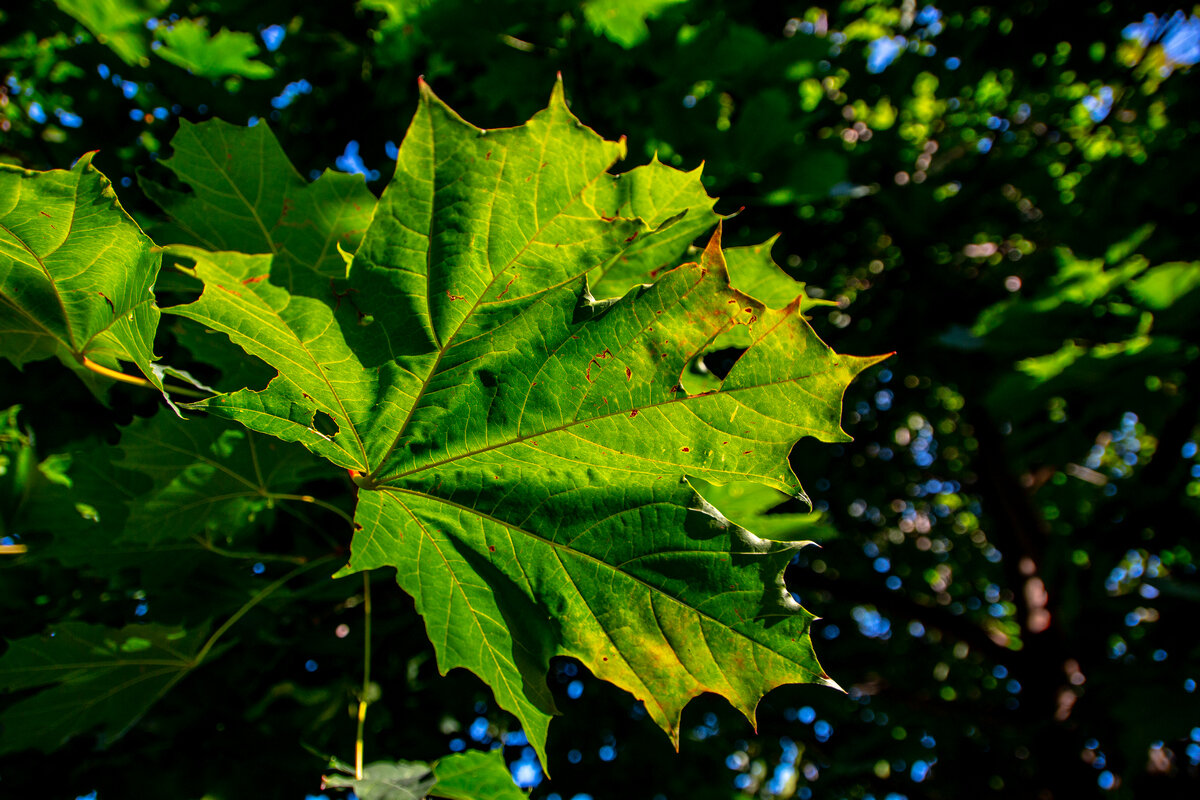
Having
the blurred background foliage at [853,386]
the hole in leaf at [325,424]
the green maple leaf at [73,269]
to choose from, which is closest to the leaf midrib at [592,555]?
the hole in leaf at [325,424]

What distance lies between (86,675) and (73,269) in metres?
0.86

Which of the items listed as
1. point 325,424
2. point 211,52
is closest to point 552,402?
point 325,424

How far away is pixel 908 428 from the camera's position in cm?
407

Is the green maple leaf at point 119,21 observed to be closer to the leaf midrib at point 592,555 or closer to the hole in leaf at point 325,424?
the hole in leaf at point 325,424

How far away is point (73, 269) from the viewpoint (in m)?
0.73

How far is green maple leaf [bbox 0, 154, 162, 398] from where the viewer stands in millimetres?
660

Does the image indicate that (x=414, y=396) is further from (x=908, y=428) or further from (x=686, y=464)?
(x=908, y=428)

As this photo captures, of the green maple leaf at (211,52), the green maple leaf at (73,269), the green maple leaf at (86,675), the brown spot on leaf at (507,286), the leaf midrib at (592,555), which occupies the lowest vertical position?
the leaf midrib at (592,555)

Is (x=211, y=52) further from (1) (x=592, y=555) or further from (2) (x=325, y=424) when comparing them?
(1) (x=592, y=555)

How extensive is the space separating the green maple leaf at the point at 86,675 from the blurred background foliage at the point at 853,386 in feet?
0.60

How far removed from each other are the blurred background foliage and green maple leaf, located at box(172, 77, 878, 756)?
295mm

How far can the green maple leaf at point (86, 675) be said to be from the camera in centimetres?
120

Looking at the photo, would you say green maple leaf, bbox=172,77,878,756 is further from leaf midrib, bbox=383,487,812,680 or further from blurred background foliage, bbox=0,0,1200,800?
blurred background foliage, bbox=0,0,1200,800

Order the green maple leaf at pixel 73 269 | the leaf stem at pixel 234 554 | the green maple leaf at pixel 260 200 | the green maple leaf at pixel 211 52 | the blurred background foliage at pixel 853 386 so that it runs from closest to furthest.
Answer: the green maple leaf at pixel 73 269, the green maple leaf at pixel 260 200, the leaf stem at pixel 234 554, the blurred background foliage at pixel 853 386, the green maple leaf at pixel 211 52
